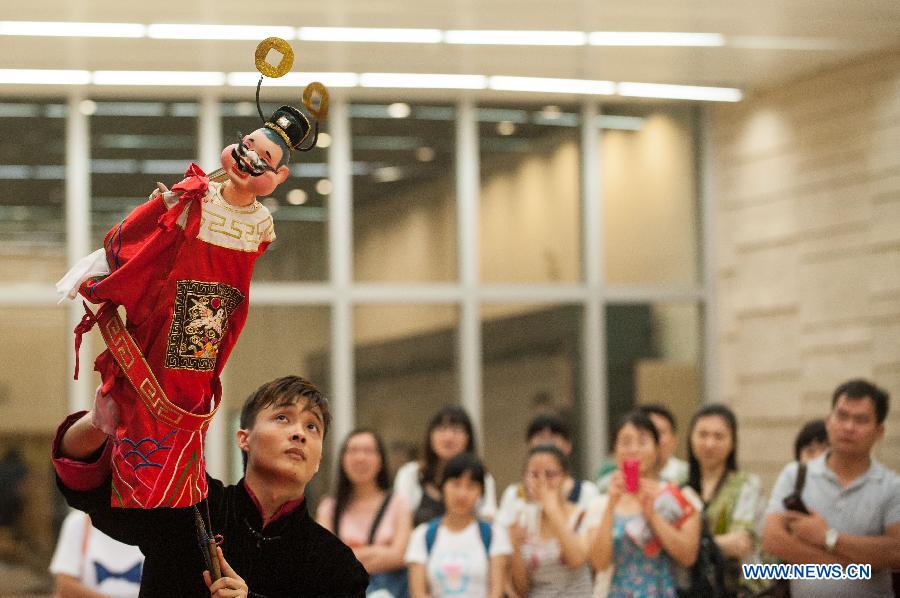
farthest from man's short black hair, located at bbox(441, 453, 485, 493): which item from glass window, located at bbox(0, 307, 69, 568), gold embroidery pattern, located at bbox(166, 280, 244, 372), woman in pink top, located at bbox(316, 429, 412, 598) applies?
glass window, located at bbox(0, 307, 69, 568)

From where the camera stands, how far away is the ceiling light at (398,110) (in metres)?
9.88

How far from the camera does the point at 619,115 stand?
33.7 ft

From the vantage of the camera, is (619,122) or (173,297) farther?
(619,122)

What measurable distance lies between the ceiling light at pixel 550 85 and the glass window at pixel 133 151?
2219 mm

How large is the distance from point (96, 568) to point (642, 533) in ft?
7.30

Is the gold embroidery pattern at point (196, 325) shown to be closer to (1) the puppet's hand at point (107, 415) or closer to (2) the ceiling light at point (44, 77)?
(1) the puppet's hand at point (107, 415)

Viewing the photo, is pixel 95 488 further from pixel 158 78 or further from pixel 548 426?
pixel 158 78

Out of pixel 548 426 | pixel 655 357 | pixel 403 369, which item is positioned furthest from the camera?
pixel 655 357

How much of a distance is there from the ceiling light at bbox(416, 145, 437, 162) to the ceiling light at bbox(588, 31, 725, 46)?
1.88m

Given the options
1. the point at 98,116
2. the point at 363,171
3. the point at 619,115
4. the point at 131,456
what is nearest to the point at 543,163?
the point at 619,115

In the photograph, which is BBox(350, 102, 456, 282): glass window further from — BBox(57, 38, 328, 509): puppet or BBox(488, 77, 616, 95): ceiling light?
BBox(57, 38, 328, 509): puppet

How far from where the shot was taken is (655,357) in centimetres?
1027

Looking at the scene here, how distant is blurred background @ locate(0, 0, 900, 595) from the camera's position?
8.77 metres

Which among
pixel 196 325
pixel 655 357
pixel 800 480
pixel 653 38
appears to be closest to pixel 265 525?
pixel 196 325
